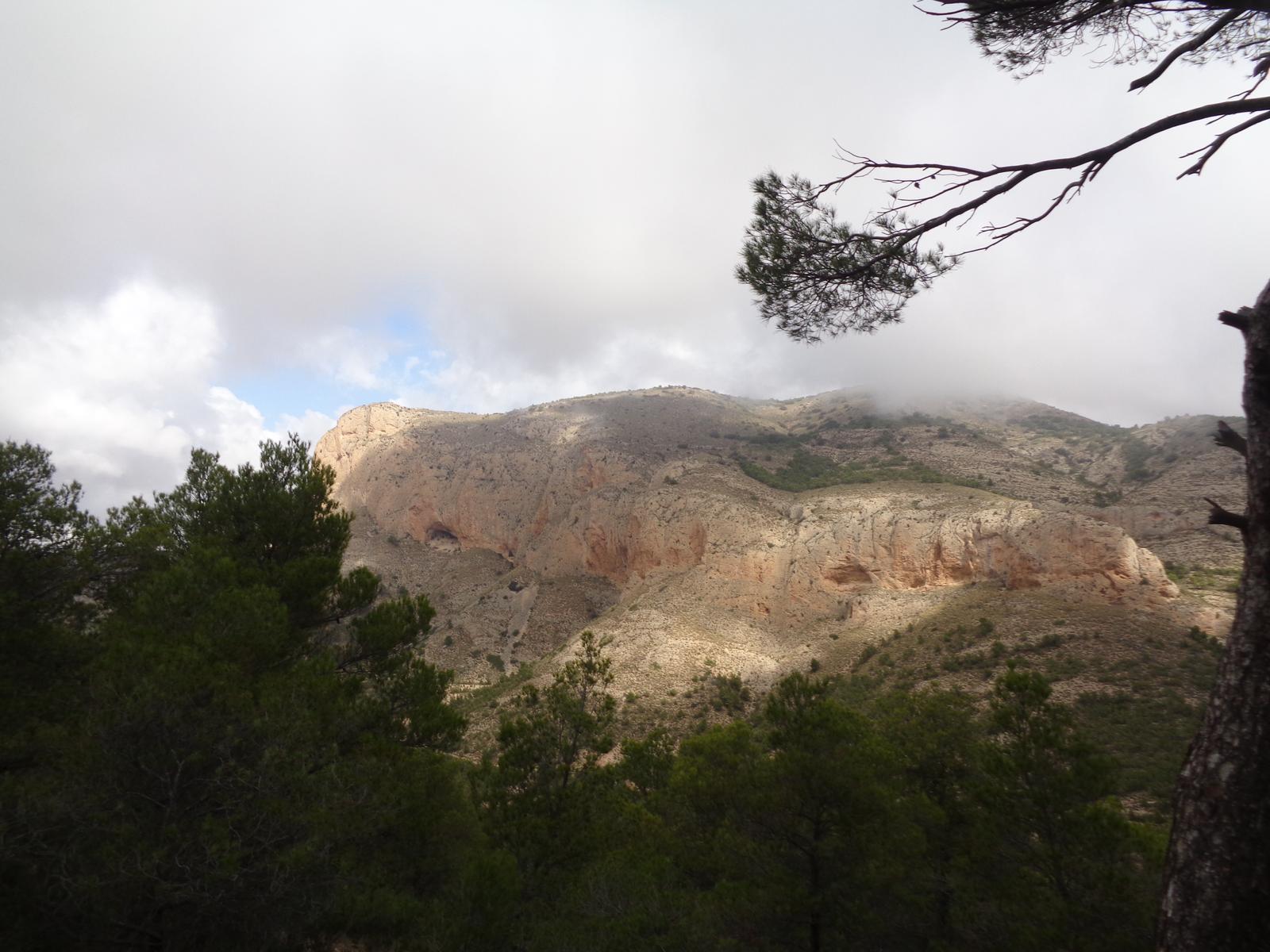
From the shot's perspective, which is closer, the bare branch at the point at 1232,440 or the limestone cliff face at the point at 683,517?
the bare branch at the point at 1232,440

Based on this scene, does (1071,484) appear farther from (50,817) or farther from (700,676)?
(50,817)

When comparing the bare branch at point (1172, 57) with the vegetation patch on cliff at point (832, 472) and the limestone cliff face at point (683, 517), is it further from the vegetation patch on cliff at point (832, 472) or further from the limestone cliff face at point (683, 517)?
the vegetation patch on cliff at point (832, 472)

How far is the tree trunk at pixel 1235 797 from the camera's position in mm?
3348

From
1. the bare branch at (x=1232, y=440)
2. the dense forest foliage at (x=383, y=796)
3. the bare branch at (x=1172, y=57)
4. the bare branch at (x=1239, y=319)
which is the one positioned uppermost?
the bare branch at (x=1172, y=57)

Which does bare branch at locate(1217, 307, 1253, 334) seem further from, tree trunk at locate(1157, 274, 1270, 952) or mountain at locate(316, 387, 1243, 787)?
mountain at locate(316, 387, 1243, 787)

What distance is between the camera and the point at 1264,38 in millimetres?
6293

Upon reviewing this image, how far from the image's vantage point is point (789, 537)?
133 feet

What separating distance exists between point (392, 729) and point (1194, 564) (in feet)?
132

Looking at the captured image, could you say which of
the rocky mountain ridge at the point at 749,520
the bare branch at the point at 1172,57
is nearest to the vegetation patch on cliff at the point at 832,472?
the rocky mountain ridge at the point at 749,520

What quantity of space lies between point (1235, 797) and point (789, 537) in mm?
37614

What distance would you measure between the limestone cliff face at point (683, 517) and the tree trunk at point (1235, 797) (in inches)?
1150

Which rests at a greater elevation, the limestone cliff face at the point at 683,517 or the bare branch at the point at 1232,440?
the limestone cliff face at the point at 683,517

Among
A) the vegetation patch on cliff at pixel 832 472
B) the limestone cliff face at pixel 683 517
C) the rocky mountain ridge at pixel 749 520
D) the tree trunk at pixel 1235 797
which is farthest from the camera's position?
the vegetation patch on cliff at pixel 832 472

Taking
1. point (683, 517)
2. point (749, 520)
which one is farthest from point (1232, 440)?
point (683, 517)
